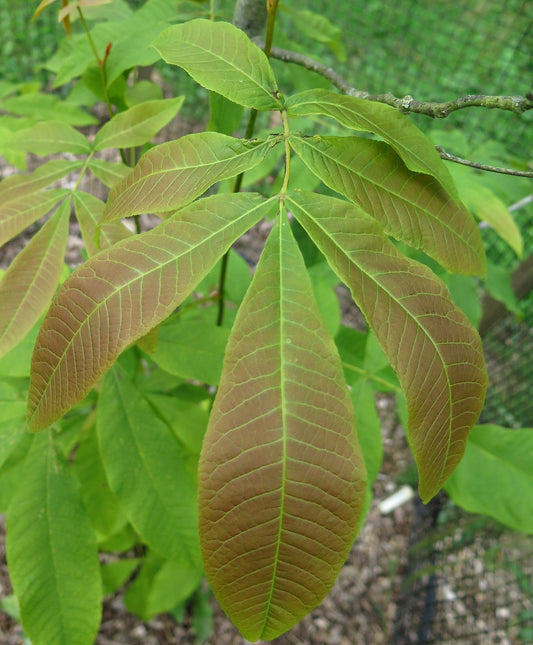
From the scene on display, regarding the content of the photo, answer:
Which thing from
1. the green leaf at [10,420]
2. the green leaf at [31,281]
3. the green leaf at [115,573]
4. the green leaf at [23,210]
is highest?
the green leaf at [23,210]

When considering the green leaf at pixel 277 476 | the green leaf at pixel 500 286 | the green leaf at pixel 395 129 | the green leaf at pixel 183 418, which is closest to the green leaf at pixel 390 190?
the green leaf at pixel 395 129

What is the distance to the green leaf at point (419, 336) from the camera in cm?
42

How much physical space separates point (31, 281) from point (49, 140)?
0.29 m

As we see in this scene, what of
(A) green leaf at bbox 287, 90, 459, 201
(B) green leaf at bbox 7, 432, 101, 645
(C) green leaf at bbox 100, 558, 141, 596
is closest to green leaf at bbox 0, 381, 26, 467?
(B) green leaf at bbox 7, 432, 101, 645

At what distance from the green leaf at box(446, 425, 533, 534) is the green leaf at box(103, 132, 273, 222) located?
2.09 ft

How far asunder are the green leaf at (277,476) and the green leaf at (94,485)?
0.67 meters

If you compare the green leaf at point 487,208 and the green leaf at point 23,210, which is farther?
the green leaf at point 487,208

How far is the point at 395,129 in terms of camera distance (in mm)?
508

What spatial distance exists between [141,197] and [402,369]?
0.30 m

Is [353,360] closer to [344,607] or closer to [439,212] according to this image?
[439,212]

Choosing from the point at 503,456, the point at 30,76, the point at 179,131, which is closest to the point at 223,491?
the point at 503,456

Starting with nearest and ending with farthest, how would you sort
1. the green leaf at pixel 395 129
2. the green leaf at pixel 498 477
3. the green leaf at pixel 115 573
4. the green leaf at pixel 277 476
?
Answer: 1. the green leaf at pixel 277 476
2. the green leaf at pixel 395 129
3. the green leaf at pixel 498 477
4. the green leaf at pixel 115 573

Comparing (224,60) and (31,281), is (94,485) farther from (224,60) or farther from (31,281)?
(224,60)

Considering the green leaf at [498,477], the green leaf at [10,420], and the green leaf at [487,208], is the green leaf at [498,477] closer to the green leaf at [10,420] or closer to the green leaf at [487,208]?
the green leaf at [487,208]
